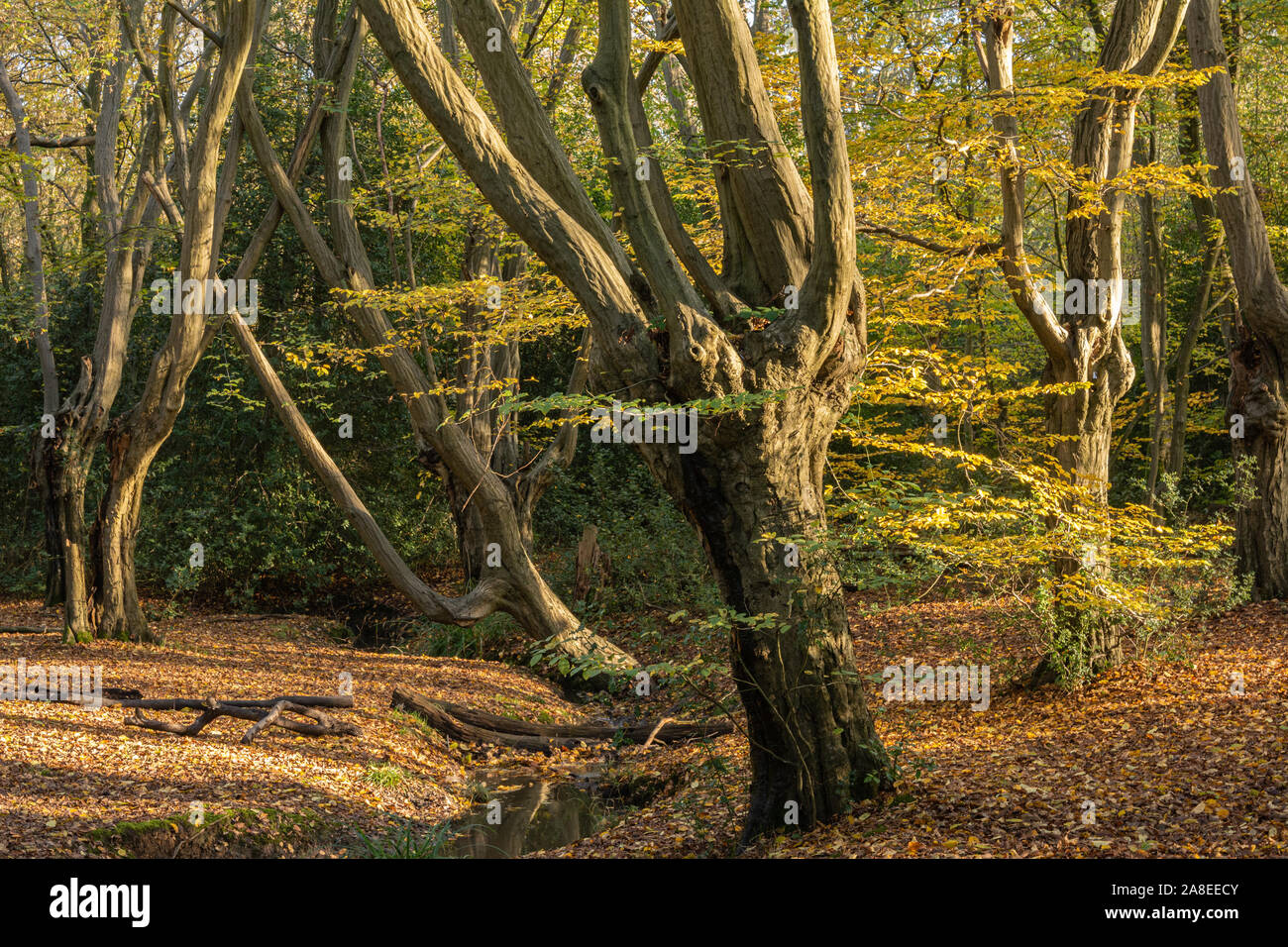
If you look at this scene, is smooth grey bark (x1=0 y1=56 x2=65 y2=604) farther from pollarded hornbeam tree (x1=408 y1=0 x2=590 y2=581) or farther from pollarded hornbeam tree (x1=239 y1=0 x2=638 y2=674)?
pollarded hornbeam tree (x1=408 y1=0 x2=590 y2=581)

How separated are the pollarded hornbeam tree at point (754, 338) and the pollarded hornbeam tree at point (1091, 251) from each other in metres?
2.57

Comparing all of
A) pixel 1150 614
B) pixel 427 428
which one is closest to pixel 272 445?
pixel 427 428

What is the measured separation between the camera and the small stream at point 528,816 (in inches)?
245

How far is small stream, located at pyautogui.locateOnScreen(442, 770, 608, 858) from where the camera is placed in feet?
20.4

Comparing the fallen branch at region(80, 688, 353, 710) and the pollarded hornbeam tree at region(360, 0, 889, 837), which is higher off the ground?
the pollarded hornbeam tree at region(360, 0, 889, 837)

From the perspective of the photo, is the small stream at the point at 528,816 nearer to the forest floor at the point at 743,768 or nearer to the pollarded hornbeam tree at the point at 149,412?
the forest floor at the point at 743,768

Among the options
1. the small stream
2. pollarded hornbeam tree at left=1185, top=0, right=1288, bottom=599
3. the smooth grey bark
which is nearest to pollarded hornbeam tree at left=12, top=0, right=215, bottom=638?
the smooth grey bark

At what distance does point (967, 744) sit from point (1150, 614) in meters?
1.63

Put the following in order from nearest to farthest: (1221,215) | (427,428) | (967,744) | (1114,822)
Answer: (1114,822) < (967,744) < (1221,215) < (427,428)

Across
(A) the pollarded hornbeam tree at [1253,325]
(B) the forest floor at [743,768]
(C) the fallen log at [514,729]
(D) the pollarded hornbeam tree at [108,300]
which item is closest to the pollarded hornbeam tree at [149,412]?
(D) the pollarded hornbeam tree at [108,300]

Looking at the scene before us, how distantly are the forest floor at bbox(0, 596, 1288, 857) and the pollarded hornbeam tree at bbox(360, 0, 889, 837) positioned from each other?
0.42 m

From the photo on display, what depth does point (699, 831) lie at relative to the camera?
18.1ft

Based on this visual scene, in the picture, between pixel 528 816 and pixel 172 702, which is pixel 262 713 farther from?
Answer: pixel 528 816
